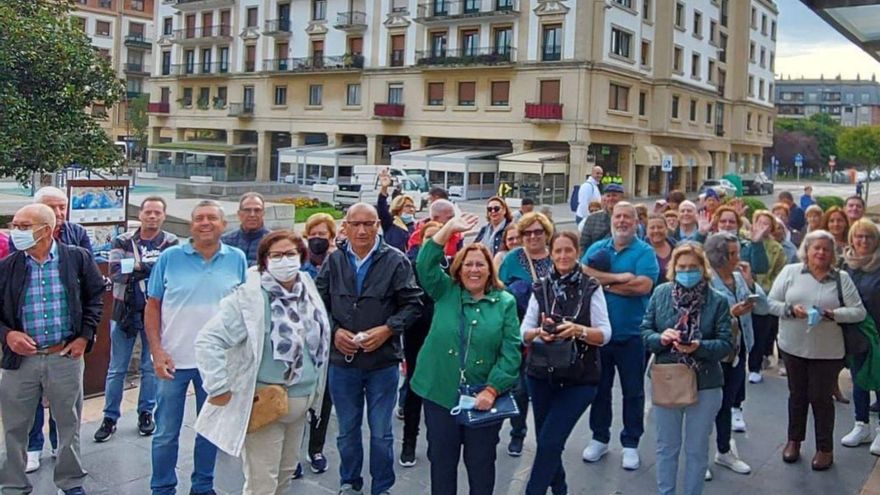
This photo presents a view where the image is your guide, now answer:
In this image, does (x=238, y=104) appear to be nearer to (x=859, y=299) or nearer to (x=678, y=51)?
(x=678, y=51)

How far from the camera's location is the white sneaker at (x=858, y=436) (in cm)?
610

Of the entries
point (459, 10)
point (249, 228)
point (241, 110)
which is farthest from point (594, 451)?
point (241, 110)

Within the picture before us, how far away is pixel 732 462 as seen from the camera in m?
5.55

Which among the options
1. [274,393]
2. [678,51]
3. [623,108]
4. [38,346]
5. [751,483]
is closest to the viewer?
[274,393]

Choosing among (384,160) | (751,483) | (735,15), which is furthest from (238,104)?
(751,483)

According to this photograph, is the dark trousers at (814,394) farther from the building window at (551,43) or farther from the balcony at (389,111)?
the balcony at (389,111)

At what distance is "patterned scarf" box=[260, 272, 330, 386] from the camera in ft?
13.1

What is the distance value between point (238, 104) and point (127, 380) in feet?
155

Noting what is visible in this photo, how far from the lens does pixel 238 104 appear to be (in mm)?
51844

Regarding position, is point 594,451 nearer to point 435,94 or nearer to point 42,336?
point 42,336

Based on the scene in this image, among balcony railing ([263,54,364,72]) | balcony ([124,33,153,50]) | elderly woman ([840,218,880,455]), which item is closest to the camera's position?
elderly woman ([840,218,880,455])

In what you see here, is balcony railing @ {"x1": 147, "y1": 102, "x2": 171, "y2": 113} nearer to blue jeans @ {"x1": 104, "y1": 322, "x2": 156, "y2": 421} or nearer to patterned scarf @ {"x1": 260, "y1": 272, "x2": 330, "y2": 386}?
blue jeans @ {"x1": 104, "y1": 322, "x2": 156, "y2": 421}

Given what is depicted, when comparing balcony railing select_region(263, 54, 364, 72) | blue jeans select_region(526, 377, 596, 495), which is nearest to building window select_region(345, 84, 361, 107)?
balcony railing select_region(263, 54, 364, 72)

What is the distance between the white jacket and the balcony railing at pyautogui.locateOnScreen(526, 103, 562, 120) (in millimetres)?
35593
